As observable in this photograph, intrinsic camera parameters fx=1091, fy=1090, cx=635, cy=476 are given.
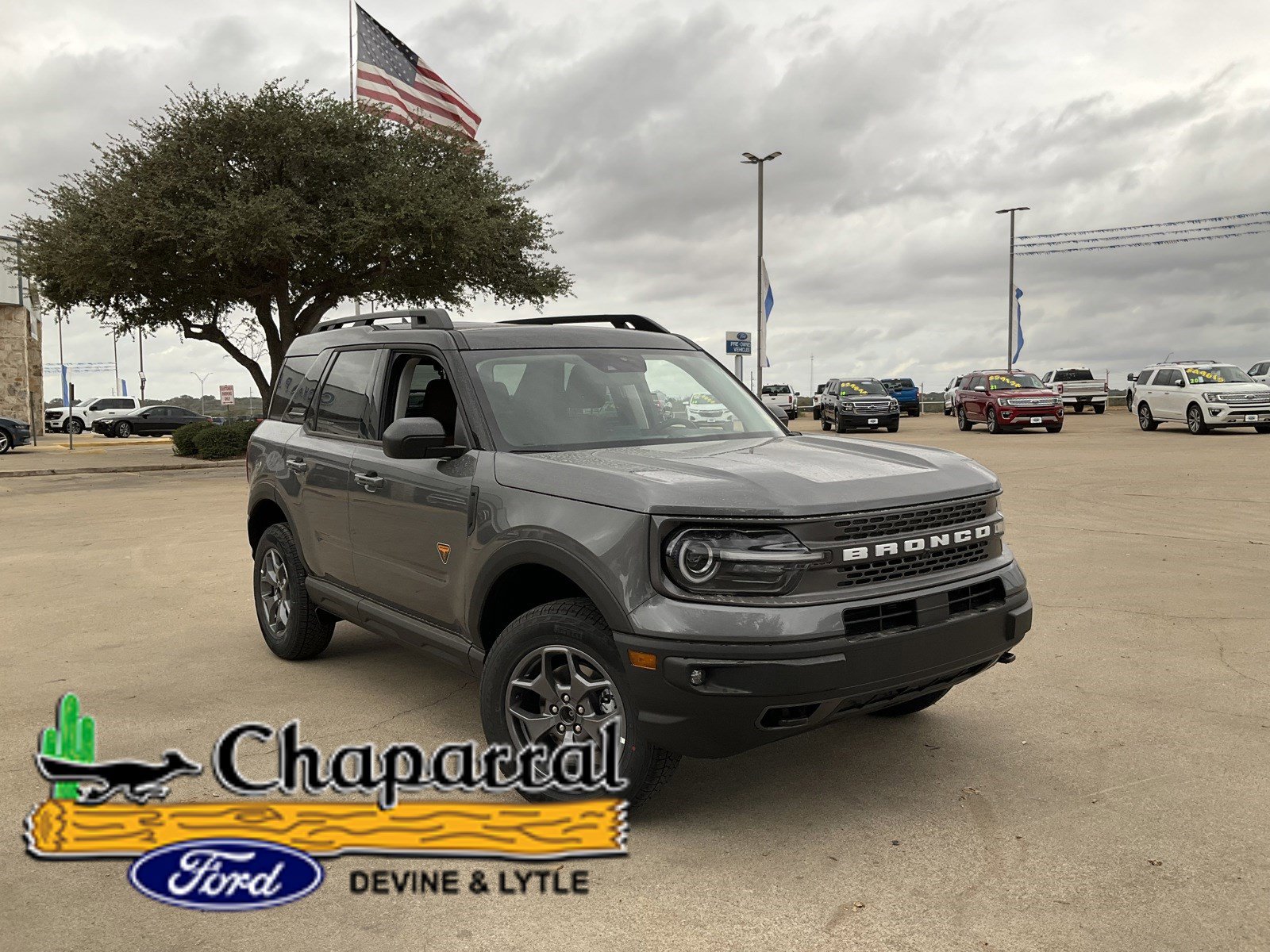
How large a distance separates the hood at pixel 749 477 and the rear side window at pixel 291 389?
236 centimetres

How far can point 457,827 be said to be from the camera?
3.96 m

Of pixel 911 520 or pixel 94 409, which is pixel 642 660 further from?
pixel 94 409

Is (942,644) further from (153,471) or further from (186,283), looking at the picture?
(186,283)

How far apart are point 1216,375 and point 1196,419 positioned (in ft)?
4.08

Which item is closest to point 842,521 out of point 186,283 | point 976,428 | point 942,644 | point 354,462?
point 942,644

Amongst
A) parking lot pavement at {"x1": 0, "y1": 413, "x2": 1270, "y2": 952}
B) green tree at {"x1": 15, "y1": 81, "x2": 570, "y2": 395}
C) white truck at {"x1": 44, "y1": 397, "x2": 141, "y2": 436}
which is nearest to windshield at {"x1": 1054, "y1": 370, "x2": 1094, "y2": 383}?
green tree at {"x1": 15, "y1": 81, "x2": 570, "y2": 395}

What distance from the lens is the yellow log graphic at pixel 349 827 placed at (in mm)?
3789

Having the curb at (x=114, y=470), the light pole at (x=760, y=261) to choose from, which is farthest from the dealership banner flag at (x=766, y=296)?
the curb at (x=114, y=470)

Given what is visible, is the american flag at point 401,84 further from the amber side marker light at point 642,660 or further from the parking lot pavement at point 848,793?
the amber side marker light at point 642,660

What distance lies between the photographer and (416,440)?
4.41m

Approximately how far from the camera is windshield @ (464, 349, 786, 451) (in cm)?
464

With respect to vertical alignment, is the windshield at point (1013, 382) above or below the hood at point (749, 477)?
above

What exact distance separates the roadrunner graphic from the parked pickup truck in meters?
42.9

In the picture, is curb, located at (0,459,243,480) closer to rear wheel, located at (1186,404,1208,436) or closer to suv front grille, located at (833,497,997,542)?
suv front grille, located at (833,497,997,542)
